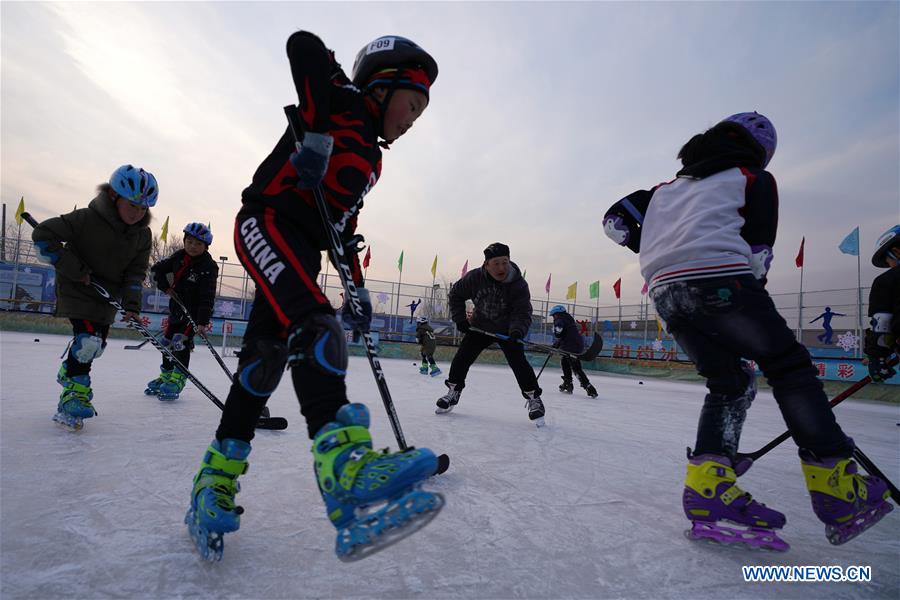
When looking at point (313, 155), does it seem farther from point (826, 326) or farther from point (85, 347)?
point (826, 326)

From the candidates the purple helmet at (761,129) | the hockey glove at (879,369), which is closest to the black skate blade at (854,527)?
the purple helmet at (761,129)

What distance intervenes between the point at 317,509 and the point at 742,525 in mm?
1639

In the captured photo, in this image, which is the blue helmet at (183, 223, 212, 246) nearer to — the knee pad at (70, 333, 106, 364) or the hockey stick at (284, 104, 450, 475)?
the knee pad at (70, 333, 106, 364)

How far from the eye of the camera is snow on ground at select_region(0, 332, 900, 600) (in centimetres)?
127

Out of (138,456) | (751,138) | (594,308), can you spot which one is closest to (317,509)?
(138,456)

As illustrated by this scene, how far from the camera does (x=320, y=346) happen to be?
119cm

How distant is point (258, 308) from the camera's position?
159cm

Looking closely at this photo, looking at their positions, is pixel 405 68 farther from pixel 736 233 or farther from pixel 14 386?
pixel 14 386

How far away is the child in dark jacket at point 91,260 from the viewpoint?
2994mm

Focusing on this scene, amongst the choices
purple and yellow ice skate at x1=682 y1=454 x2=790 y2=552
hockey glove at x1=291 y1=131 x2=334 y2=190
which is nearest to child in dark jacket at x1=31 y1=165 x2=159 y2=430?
hockey glove at x1=291 y1=131 x2=334 y2=190

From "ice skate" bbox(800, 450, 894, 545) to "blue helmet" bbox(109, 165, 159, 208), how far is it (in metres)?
4.02

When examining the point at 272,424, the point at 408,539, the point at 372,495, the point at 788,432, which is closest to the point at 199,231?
the point at 272,424

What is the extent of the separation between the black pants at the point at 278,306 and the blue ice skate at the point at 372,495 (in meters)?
0.14

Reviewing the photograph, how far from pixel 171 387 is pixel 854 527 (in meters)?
4.94
